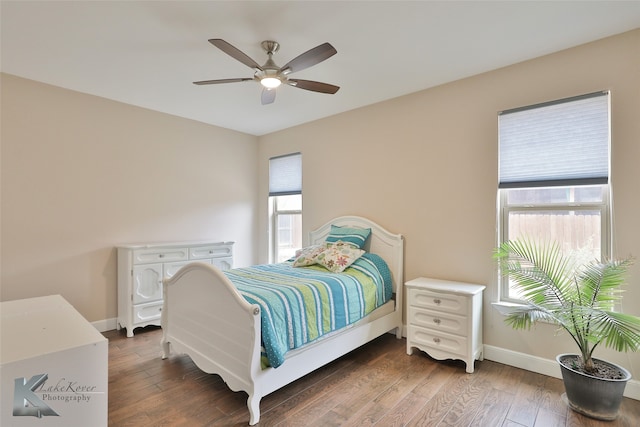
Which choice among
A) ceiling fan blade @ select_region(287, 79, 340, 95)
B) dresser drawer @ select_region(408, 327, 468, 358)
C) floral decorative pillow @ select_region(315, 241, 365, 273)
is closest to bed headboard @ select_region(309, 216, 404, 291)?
floral decorative pillow @ select_region(315, 241, 365, 273)

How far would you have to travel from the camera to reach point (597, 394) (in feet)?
6.22

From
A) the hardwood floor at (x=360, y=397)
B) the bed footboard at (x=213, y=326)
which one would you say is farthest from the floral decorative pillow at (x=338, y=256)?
the bed footboard at (x=213, y=326)

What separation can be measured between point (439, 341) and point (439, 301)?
0.35m

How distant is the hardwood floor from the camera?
192 cm

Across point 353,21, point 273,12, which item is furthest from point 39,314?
point 353,21

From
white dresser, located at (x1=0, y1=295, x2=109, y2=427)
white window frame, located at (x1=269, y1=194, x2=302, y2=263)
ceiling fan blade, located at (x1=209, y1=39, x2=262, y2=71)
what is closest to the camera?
white dresser, located at (x1=0, y1=295, x2=109, y2=427)

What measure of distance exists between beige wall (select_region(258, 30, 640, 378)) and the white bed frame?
3.30ft

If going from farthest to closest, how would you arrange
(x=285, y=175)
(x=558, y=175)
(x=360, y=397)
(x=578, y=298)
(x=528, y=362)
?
1. (x=285, y=175)
2. (x=528, y=362)
3. (x=558, y=175)
4. (x=360, y=397)
5. (x=578, y=298)

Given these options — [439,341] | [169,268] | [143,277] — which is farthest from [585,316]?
[143,277]

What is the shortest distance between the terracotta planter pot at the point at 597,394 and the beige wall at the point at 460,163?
478 millimetres

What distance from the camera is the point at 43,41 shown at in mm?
2299

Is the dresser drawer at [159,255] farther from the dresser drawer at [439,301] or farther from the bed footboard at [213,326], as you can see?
the dresser drawer at [439,301]

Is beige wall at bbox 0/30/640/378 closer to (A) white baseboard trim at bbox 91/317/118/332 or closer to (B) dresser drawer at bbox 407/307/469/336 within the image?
(A) white baseboard trim at bbox 91/317/118/332

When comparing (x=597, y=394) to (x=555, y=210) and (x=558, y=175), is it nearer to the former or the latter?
Result: (x=555, y=210)
